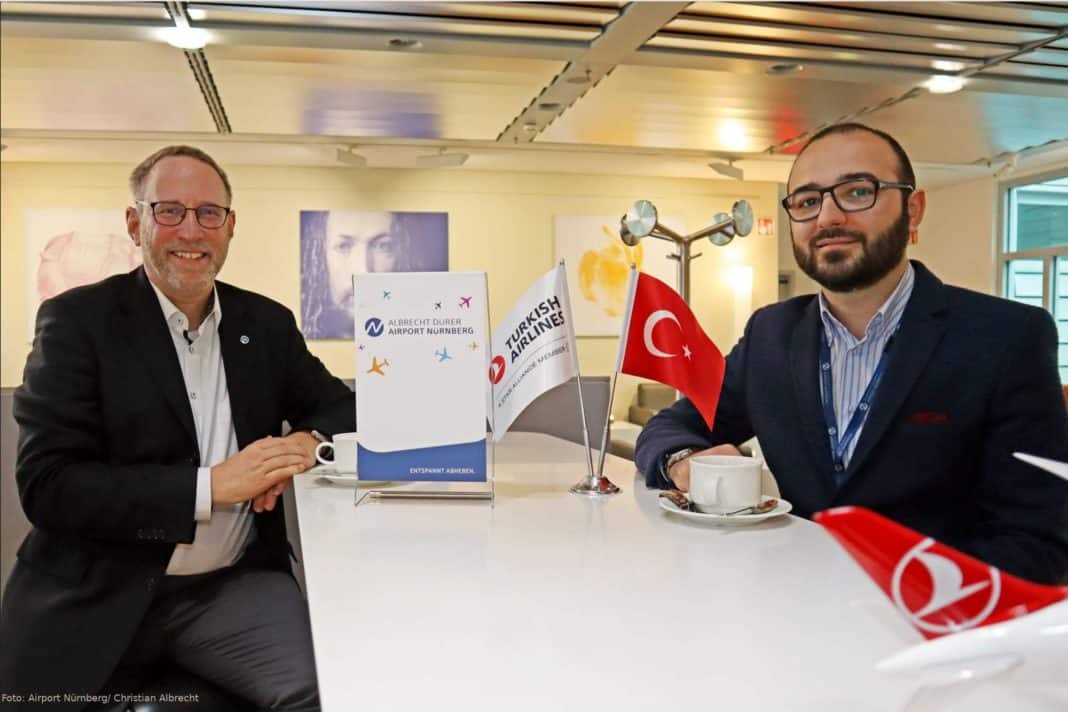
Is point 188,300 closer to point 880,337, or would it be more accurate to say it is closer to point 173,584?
point 173,584

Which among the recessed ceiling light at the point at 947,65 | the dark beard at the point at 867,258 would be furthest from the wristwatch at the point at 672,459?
the recessed ceiling light at the point at 947,65

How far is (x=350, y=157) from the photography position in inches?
→ 267

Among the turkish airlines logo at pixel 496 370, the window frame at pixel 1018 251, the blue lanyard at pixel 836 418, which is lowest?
the blue lanyard at pixel 836 418

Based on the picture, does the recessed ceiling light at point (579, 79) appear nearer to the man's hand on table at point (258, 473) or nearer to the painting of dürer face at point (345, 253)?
the painting of dürer face at point (345, 253)

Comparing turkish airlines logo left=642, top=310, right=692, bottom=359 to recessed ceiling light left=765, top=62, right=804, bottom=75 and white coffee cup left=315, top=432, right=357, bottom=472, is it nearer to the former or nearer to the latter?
white coffee cup left=315, top=432, right=357, bottom=472

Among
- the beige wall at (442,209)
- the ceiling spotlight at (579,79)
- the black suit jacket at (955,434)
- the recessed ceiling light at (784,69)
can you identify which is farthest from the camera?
the beige wall at (442,209)

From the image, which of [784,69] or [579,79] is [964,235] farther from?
[579,79]

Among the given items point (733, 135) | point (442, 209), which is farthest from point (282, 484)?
point (442, 209)

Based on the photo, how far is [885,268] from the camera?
1.52 m

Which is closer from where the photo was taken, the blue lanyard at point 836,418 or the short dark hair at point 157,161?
the blue lanyard at point 836,418

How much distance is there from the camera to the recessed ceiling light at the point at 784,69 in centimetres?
459

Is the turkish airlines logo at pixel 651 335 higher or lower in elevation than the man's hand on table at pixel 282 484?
higher

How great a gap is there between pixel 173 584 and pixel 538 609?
98cm

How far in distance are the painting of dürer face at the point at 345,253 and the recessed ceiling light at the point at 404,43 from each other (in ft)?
10.3
